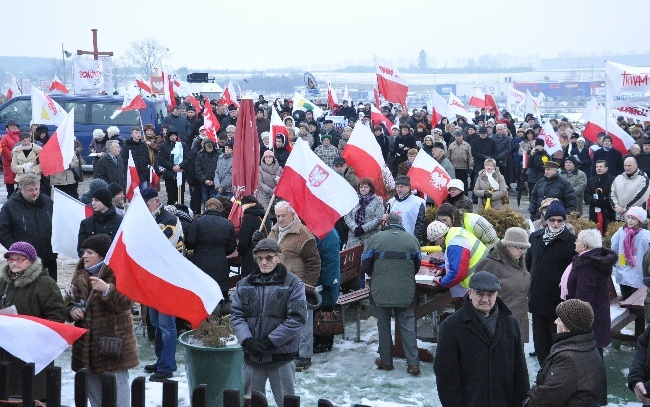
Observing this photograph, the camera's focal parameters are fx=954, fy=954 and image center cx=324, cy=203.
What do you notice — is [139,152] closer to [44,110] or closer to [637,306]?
[44,110]

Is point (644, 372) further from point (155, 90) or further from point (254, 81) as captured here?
point (254, 81)

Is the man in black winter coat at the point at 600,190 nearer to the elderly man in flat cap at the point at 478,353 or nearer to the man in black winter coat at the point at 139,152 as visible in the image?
the man in black winter coat at the point at 139,152

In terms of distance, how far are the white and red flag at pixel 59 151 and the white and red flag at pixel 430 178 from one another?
4849mm

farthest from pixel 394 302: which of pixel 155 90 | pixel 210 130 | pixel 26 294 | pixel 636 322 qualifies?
pixel 155 90

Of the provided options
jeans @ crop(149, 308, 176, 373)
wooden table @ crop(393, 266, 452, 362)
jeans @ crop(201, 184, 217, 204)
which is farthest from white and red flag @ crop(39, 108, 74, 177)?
wooden table @ crop(393, 266, 452, 362)

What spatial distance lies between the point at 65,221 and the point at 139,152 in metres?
7.16

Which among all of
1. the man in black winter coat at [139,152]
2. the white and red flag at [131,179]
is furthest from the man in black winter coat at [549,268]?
the man in black winter coat at [139,152]

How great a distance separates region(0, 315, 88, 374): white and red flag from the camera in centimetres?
584

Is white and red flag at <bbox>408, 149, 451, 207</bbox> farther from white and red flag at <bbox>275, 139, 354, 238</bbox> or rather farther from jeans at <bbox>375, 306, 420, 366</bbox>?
jeans at <bbox>375, 306, 420, 366</bbox>

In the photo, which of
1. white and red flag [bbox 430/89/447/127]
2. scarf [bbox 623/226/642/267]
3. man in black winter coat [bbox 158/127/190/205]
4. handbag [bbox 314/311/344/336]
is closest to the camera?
handbag [bbox 314/311/344/336]

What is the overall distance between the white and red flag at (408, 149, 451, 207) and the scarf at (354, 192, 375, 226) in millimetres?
1547

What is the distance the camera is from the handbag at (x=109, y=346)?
6852 mm

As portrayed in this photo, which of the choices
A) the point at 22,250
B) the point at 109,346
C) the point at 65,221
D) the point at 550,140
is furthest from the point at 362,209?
the point at 550,140

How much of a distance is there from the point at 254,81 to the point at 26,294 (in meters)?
127
